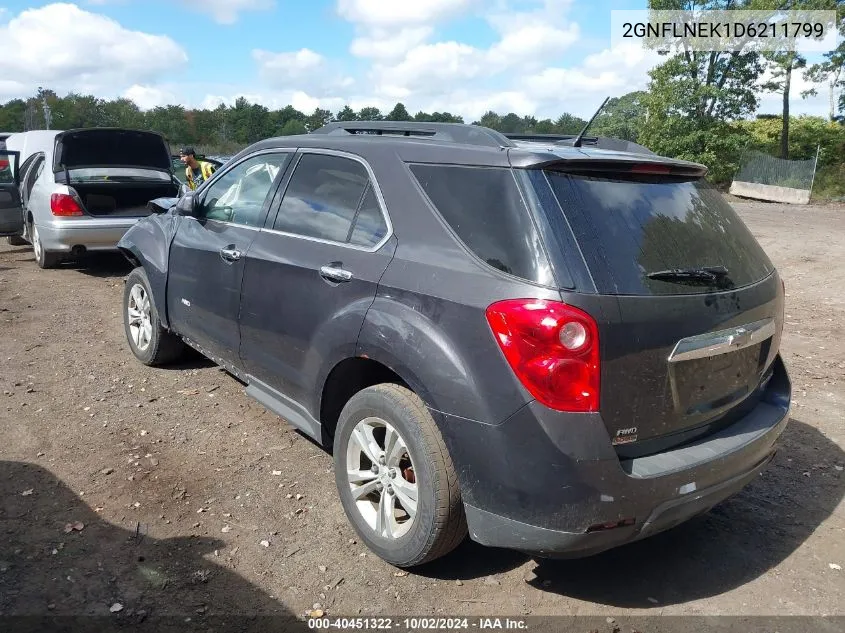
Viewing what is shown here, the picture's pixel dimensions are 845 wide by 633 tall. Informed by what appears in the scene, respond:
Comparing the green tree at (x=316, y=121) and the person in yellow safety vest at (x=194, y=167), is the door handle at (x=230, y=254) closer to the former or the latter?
the green tree at (x=316, y=121)

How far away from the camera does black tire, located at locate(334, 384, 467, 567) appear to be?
2688mm

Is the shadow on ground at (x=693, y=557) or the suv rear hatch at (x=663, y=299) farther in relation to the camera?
the shadow on ground at (x=693, y=557)

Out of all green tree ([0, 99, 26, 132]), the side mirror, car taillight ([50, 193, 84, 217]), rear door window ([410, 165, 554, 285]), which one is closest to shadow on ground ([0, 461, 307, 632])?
rear door window ([410, 165, 554, 285])

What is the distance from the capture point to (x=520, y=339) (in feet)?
8.00

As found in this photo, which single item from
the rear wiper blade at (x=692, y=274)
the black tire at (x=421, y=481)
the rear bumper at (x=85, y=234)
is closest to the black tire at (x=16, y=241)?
the rear bumper at (x=85, y=234)

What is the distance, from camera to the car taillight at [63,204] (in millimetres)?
8648

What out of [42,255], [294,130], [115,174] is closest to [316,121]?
Result: [115,174]

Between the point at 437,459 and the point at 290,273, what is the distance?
4.38ft

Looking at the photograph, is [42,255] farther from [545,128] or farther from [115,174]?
[545,128]

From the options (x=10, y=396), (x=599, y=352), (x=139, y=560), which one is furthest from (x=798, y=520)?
(x=10, y=396)

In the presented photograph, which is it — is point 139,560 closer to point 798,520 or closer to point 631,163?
point 631,163

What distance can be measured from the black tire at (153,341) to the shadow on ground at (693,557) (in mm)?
3079

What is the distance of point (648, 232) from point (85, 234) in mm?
7971

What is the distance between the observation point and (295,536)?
3289 mm
